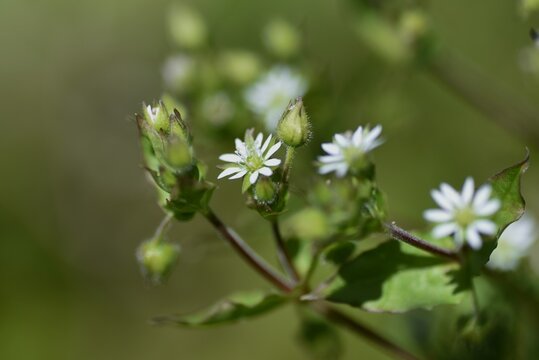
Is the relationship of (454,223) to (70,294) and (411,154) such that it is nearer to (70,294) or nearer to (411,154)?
(411,154)

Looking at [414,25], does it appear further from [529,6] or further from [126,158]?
[126,158]

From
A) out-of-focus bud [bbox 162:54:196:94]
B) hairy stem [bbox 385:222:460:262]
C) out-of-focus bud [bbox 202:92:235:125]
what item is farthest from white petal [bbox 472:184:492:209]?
out-of-focus bud [bbox 162:54:196:94]

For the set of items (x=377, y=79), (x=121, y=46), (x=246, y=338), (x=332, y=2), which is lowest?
(x=246, y=338)

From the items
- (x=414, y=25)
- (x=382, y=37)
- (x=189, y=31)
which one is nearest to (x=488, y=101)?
(x=382, y=37)

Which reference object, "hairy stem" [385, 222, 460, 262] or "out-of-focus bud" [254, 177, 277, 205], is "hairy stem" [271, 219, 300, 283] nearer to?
"out-of-focus bud" [254, 177, 277, 205]

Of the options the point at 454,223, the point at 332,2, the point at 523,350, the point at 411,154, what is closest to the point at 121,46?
the point at 332,2

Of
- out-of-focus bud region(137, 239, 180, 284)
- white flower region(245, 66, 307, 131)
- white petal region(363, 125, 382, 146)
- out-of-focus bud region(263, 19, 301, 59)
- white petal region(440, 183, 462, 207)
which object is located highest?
out-of-focus bud region(263, 19, 301, 59)
